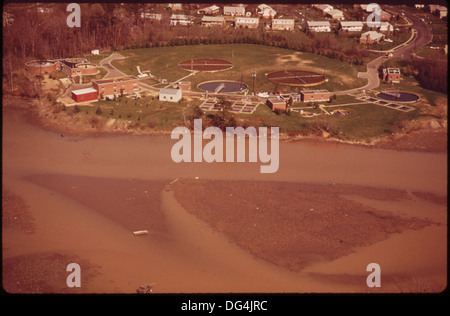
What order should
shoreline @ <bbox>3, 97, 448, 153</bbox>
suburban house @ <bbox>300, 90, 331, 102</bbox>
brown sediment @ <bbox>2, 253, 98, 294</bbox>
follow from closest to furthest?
1. brown sediment @ <bbox>2, 253, 98, 294</bbox>
2. shoreline @ <bbox>3, 97, 448, 153</bbox>
3. suburban house @ <bbox>300, 90, 331, 102</bbox>

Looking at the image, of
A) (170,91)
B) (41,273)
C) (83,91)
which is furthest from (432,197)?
(83,91)

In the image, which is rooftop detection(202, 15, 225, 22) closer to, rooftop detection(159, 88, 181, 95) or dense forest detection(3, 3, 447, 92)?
dense forest detection(3, 3, 447, 92)

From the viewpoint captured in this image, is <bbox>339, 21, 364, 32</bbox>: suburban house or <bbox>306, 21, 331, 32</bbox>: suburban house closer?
<bbox>339, 21, 364, 32</bbox>: suburban house

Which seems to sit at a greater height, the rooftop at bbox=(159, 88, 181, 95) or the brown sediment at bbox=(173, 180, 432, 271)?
the rooftop at bbox=(159, 88, 181, 95)

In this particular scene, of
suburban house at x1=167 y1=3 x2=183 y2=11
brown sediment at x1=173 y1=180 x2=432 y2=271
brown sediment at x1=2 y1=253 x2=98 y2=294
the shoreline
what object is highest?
suburban house at x1=167 y1=3 x2=183 y2=11

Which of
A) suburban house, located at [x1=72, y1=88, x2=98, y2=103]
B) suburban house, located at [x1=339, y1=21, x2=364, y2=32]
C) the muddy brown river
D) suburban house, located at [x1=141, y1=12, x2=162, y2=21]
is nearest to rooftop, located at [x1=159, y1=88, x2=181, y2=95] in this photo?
suburban house, located at [x1=72, y1=88, x2=98, y2=103]

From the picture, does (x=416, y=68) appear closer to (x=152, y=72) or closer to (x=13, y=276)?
(x=152, y=72)

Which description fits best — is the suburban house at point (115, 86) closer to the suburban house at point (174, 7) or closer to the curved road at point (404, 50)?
the curved road at point (404, 50)

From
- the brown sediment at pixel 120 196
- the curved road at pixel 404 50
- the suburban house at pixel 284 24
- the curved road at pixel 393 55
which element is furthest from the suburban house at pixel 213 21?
the brown sediment at pixel 120 196
